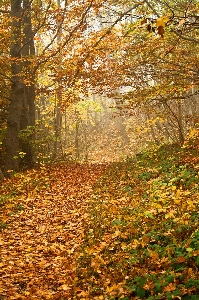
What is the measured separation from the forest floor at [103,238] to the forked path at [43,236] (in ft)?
0.06

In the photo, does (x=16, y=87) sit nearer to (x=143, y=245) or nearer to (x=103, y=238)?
(x=103, y=238)

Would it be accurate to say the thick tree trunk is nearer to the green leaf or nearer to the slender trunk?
the slender trunk

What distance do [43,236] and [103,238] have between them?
5.25 ft

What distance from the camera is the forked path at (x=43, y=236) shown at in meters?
5.34

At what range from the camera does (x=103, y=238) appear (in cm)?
663

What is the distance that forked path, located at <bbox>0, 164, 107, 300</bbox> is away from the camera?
5.34m

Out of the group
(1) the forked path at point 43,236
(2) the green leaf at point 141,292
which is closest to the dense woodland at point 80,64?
(1) the forked path at point 43,236

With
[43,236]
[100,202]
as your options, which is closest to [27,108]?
[100,202]

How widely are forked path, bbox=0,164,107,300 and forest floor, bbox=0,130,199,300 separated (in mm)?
18

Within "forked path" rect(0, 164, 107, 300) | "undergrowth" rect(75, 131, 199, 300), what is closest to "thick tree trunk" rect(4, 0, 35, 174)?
"forked path" rect(0, 164, 107, 300)

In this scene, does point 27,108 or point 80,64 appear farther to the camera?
point 27,108

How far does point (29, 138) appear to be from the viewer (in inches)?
555

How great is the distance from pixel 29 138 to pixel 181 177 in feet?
23.4

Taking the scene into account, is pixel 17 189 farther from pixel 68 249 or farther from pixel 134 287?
pixel 134 287
